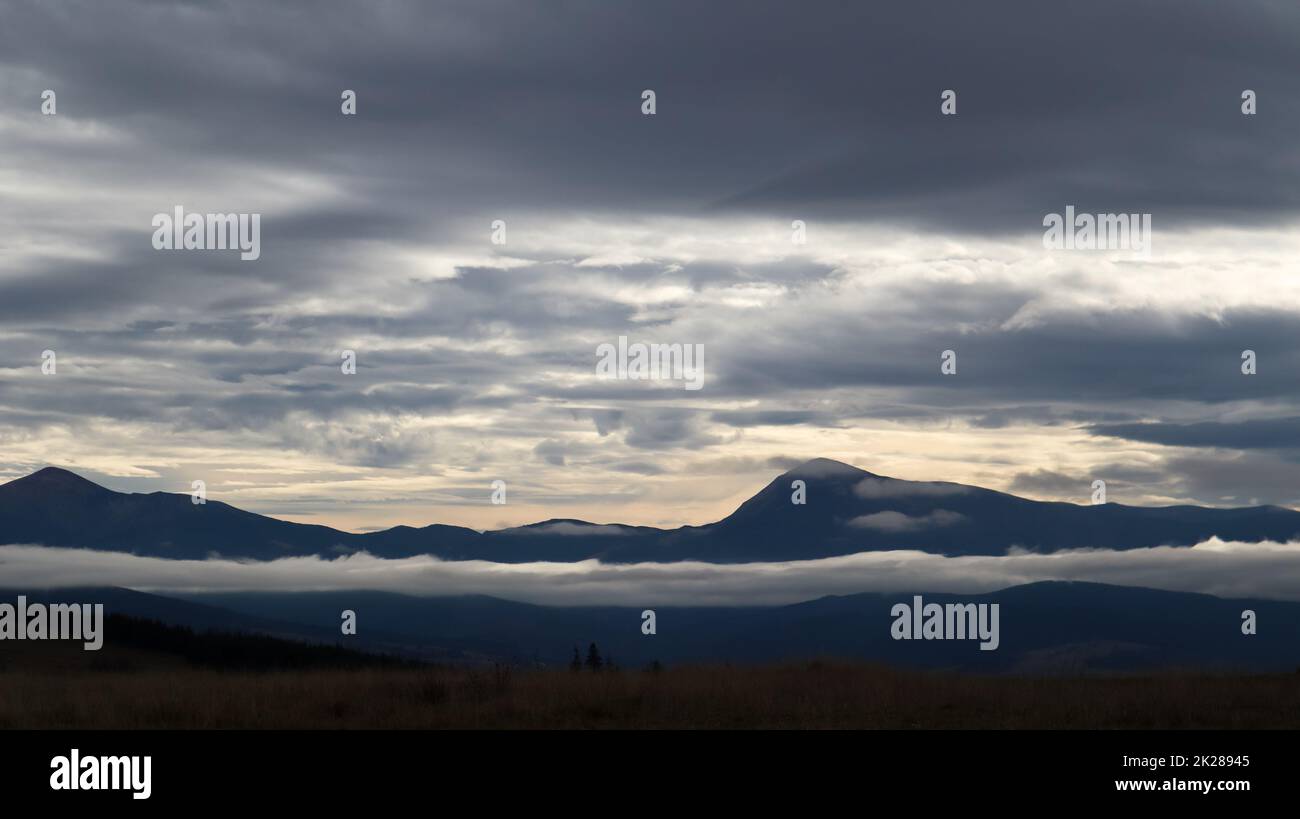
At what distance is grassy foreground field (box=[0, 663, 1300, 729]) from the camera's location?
30734 millimetres

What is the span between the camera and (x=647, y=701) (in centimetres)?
3341

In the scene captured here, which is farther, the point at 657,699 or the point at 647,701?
the point at 657,699

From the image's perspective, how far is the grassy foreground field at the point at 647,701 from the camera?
30.7m
